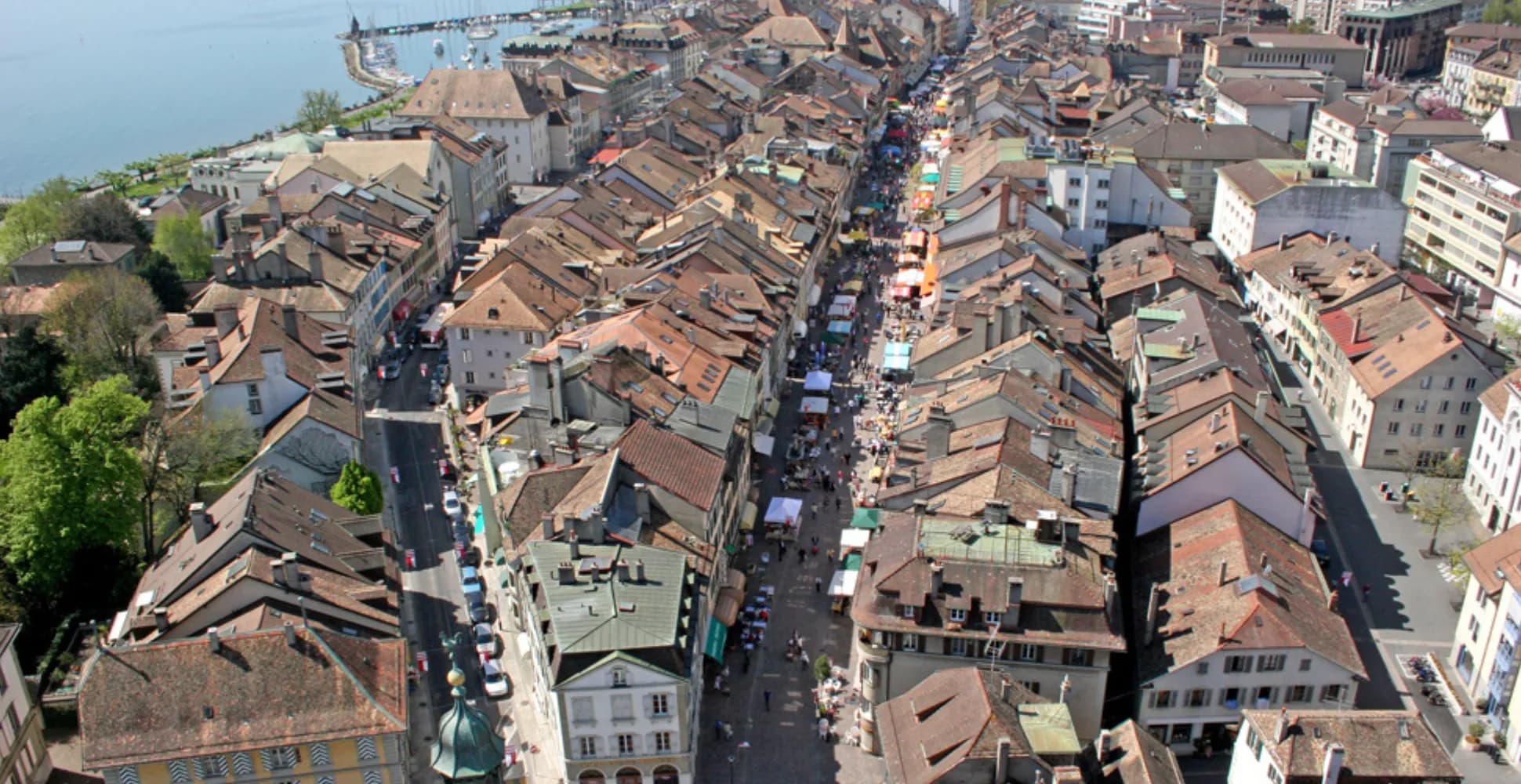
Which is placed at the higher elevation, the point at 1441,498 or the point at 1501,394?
the point at 1501,394

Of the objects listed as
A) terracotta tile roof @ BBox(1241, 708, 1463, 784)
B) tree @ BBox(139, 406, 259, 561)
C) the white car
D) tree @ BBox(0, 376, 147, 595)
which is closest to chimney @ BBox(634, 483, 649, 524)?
the white car

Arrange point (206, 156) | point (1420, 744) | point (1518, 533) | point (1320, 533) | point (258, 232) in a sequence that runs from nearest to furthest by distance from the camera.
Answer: point (1420, 744) → point (1518, 533) → point (1320, 533) → point (258, 232) → point (206, 156)

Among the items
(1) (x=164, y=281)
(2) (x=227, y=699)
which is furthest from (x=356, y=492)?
(1) (x=164, y=281)

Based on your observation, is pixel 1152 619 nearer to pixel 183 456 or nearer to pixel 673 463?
pixel 673 463

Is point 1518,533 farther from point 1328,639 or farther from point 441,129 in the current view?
point 441,129

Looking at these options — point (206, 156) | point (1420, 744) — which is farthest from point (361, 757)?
point (206, 156)

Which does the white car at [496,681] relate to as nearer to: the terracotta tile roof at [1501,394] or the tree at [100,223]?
the terracotta tile roof at [1501,394]
